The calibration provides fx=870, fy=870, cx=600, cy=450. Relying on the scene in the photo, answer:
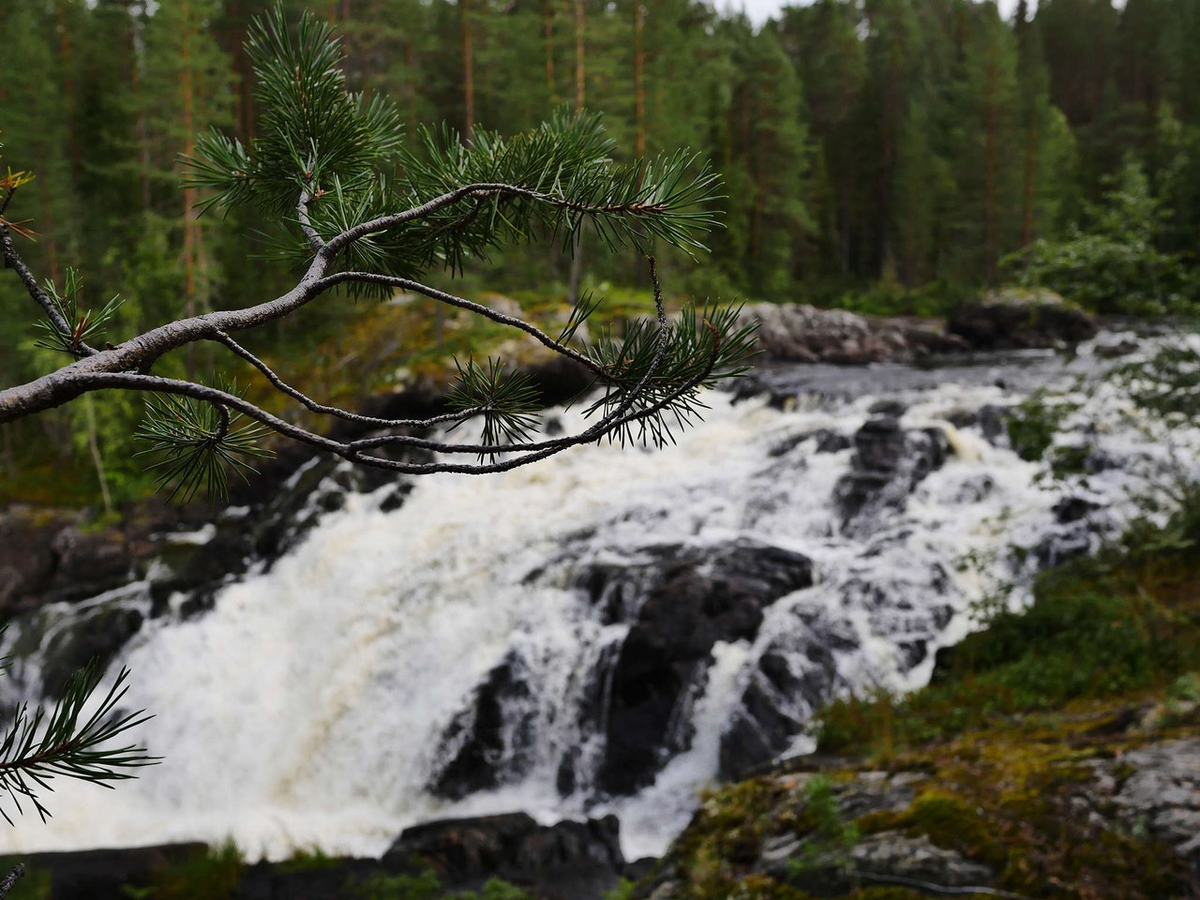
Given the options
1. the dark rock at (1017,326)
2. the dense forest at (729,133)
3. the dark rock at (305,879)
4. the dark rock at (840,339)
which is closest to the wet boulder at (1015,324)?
the dark rock at (1017,326)

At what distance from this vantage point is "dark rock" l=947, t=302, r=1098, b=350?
978 inches

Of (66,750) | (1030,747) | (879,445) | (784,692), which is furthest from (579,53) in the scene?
(66,750)

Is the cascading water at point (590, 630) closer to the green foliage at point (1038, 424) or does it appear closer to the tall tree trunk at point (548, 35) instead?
the green foliage at point (1038, 424)

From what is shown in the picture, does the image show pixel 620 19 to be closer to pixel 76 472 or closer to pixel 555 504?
pixel 555 504

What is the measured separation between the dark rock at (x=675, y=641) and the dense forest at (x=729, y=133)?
395 centimetres

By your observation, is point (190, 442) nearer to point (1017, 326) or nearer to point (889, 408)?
point (889, 408)

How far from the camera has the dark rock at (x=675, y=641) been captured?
31.3 ft

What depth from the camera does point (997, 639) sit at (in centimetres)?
822

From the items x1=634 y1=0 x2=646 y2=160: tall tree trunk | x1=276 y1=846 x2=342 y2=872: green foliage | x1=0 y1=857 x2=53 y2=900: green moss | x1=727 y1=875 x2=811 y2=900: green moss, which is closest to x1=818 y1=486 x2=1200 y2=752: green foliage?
x1=727 y1=875 x2=811 y2=900: green moss

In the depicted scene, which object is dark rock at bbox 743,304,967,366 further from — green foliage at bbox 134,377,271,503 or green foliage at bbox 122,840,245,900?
green foliage at bbox 134,377,271,503

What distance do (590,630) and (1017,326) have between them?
2035 cm

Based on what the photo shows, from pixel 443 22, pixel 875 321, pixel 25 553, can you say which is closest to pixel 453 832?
pixel 25 553

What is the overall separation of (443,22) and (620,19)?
511 inches

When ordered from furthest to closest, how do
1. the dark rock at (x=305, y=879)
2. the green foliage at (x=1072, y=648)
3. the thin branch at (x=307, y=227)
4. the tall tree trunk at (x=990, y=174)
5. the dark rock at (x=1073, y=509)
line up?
the tall tree trunk at (x=990, y=174), the dark rock at (x=1073, y=509), the dark rock at (x=305, y=879), the green foliage at (x=1072, y=648), the thin branch at (x=307, y=227)
